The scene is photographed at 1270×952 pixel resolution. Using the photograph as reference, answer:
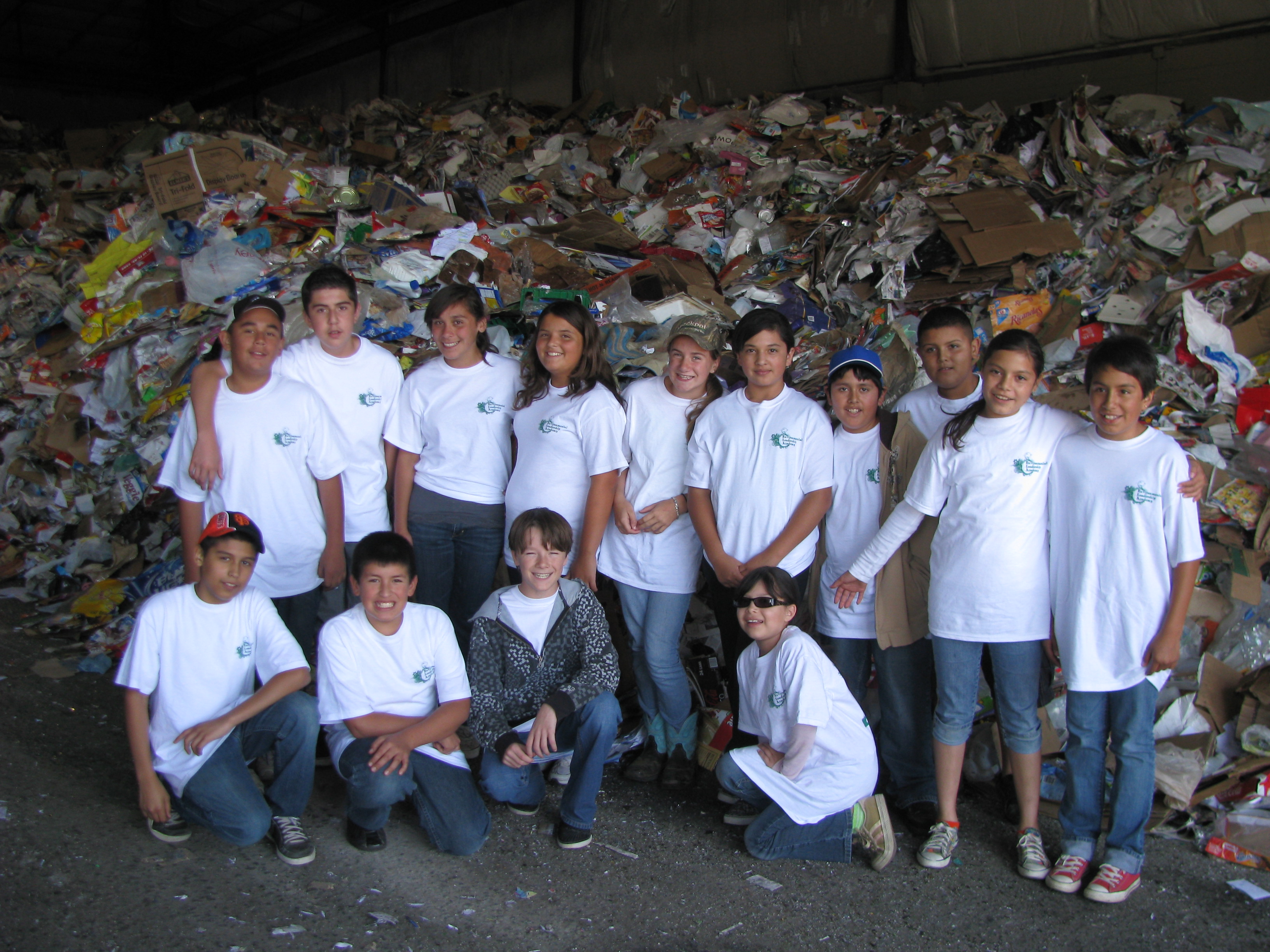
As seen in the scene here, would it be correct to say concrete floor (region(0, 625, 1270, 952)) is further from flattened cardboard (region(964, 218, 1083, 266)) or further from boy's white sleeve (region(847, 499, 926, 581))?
flattened cardboard (region(964, 218, 1083, 266))

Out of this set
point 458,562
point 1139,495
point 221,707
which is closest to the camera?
point 1139,495

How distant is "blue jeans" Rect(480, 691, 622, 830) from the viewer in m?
2.75

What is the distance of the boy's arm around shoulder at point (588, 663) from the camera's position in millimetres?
2750

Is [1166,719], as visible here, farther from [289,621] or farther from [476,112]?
[476,112]

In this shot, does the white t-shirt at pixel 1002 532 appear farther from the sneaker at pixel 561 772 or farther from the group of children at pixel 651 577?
the sneaker at pixel 561 772

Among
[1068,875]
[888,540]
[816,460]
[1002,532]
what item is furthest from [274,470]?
[1068,875]

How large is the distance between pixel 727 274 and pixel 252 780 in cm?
355

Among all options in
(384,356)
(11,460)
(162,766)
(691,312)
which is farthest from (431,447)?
(11,460)

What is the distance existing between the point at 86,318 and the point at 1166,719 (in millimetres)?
5627

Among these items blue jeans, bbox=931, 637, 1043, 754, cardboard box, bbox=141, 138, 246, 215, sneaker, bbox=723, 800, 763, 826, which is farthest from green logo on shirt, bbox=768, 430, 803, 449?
cardboard box, bbox=141, 138, 246, 215

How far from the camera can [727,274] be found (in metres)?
5.07

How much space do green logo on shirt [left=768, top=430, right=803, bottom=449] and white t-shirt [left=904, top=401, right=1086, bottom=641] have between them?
493mm

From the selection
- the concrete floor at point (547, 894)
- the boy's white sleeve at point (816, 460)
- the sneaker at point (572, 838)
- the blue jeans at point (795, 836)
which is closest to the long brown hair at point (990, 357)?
the boy's white sleeve at point (816, 460)

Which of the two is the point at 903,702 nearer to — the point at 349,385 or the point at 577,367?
the point at 577,367
